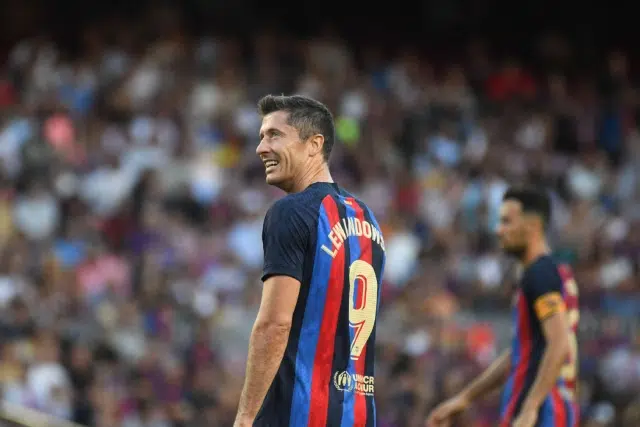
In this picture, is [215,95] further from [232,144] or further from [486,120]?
[486,120]

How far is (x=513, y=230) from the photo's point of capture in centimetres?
733

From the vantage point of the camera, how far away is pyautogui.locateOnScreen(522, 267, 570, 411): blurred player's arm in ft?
22.3

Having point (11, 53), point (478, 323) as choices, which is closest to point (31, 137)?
point (11, 53)

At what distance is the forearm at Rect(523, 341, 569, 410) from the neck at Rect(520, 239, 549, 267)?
605mm

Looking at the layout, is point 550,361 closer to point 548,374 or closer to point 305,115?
point 548,374

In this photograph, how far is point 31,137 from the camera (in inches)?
582

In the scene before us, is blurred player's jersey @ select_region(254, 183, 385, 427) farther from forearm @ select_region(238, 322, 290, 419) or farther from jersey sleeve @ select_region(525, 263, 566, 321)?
jersey sleeve @ select_region(525, 263, 566, 321)

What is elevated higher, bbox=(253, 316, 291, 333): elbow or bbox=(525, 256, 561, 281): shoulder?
bbox=(525, 256, 561, 281): shoulder

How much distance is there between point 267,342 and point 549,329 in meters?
2.49

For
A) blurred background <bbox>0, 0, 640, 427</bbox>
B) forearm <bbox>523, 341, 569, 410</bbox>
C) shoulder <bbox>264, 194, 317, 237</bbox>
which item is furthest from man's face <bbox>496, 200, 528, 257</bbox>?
blurred background <bbox>0, 0, 640, 427</bbox>

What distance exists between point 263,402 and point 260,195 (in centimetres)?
992

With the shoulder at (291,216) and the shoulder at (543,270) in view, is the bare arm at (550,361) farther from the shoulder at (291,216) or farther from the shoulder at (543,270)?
the shoulder at (291,216)

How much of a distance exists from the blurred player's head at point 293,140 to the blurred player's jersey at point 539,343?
2.13 metres

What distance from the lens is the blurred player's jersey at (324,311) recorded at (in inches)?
197
